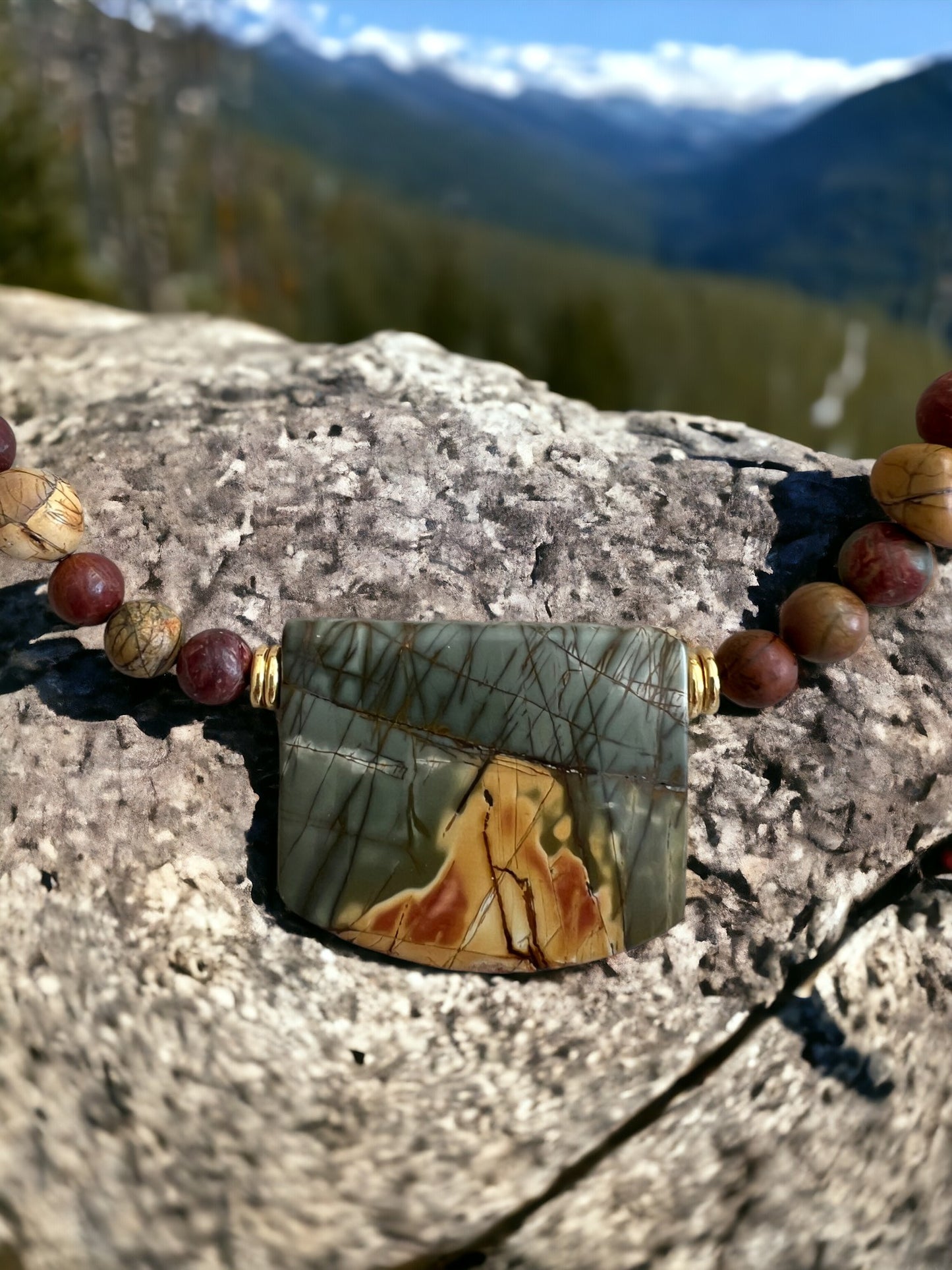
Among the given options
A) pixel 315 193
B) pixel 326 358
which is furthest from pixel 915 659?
pixel 315 193

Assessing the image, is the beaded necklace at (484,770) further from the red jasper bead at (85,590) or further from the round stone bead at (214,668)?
the red jasper bead at (85,590)

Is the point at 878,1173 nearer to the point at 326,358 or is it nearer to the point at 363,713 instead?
the point at 363,713

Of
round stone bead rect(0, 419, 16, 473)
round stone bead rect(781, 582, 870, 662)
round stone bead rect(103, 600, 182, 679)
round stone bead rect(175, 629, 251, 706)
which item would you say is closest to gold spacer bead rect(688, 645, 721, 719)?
round stone bead rect(781, 582, 870, 662)

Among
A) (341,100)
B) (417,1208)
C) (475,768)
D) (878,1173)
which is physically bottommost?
(417,1208)

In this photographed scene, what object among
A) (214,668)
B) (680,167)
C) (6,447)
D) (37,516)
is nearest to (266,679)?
(214,668)

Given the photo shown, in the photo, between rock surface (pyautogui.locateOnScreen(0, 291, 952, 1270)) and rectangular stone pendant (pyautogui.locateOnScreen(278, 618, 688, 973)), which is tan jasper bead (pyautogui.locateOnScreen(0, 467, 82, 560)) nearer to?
rock surface (pyautogui.locateOnScreen(0, 291, 952, 1270))

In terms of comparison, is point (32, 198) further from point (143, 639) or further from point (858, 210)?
point (858, 210)
